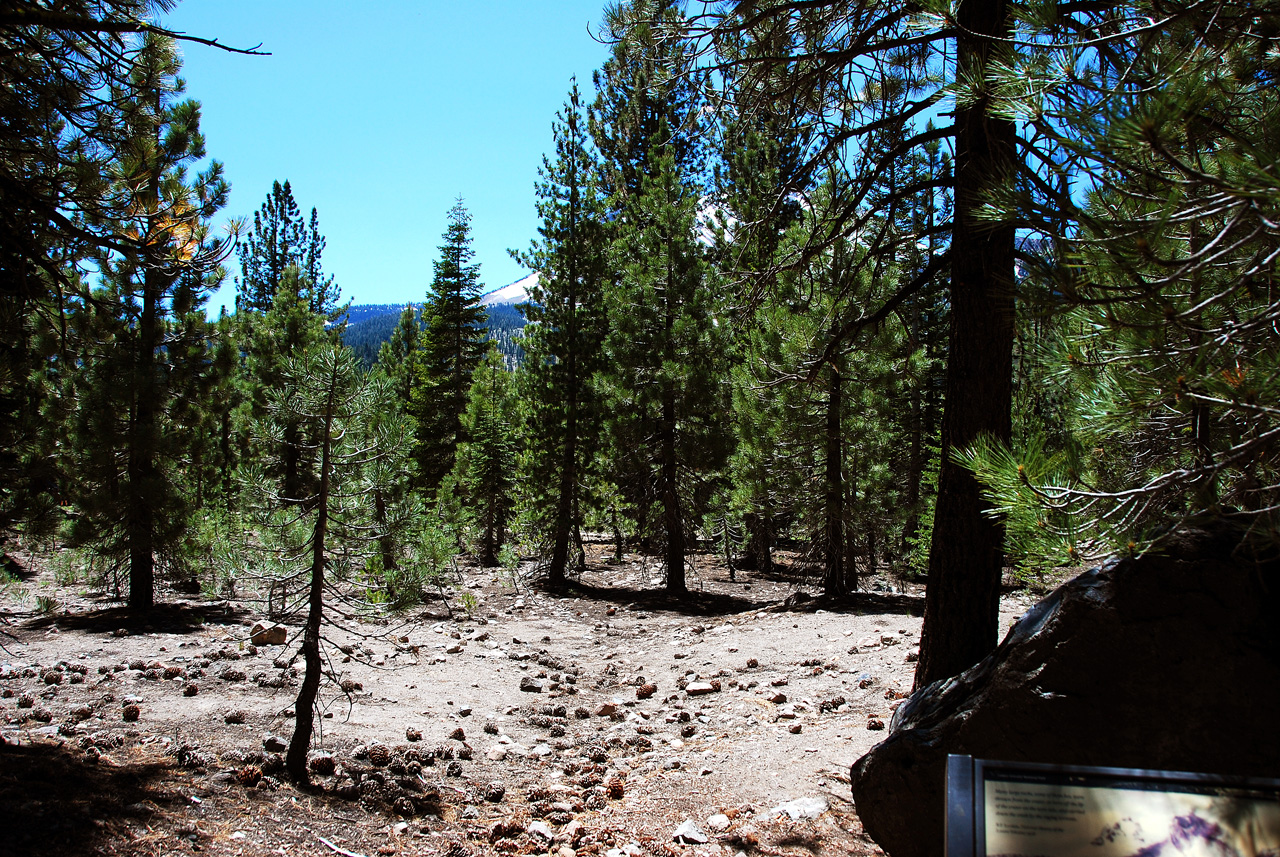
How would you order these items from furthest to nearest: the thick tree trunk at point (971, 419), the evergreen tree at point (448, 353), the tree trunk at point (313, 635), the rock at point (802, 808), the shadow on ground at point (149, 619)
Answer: the evergreen tree at point (448, 353), the shadow on ground at point (149, 619), the tree trunk at point (313, 635), the rock at point (802, 808), the thick tree trunk at point (971, 419)

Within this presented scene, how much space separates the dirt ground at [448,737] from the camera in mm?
4363

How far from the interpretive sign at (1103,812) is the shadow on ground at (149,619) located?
11.6 m

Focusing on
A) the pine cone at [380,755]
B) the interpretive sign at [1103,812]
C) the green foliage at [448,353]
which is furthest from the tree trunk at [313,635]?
the green foliage at [448,353]

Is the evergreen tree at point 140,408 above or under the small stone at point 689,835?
above

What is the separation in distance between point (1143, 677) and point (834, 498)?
11.1 metres

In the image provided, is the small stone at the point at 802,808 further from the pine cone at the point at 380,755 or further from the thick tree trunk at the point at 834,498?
the thick tree trunk at the point at 834,498

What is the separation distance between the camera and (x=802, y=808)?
15.4ft

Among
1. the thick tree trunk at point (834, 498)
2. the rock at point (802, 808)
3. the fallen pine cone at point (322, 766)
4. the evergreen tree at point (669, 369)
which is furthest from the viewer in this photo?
the evergreen tree at point (669, 369)

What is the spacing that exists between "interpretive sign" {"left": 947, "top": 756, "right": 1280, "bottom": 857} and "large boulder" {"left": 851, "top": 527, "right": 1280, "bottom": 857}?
Result: 96cm

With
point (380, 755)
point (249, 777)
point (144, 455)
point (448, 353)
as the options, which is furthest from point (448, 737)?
point (448, 353)

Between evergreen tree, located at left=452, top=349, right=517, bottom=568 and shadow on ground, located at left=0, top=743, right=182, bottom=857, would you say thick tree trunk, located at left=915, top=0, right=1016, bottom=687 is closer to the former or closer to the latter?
shadow on ground, located at left=0, top=743, right=182, bottom=857

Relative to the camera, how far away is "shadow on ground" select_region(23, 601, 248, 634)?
10.8m

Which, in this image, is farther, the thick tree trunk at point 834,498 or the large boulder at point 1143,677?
the thick tree trunk at point 834,498

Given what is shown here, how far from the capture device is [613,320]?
1653 cm
